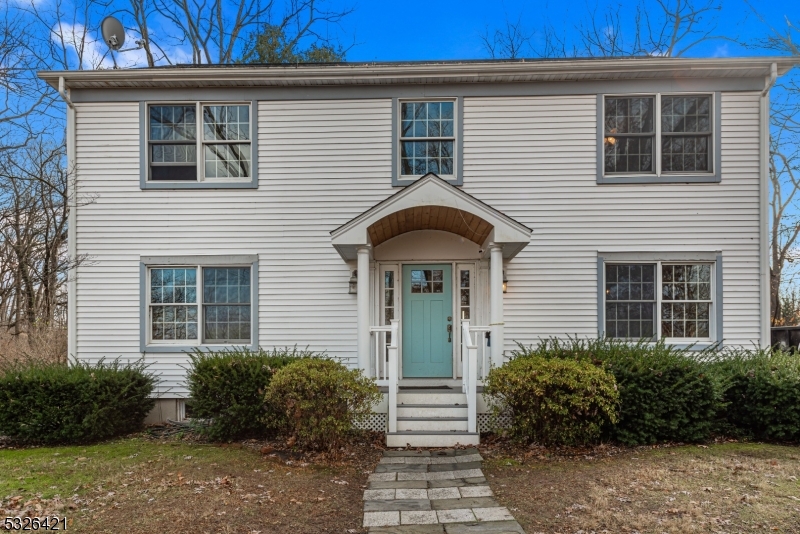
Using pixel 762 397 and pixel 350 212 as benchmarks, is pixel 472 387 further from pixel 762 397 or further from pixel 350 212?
pixel 762 397

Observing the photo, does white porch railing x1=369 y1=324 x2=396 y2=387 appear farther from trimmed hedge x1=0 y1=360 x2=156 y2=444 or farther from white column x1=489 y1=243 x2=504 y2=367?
trimmed hedge x1=0 y1=360 x2=156 y2=444

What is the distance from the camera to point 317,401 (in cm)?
608

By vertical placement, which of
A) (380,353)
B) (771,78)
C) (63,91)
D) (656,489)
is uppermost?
(771,78)

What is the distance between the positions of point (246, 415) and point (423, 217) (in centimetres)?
384

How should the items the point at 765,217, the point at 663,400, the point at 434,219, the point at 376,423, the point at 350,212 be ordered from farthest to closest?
the point at 350,212, the point at 765,217, the point at 434,219, the point at 376,423, the point at 663,400

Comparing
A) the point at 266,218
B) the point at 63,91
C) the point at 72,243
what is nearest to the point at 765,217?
the point at 266,218

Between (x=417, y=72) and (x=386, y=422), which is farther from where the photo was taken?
(x=417, y=72)

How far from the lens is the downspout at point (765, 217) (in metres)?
7.98

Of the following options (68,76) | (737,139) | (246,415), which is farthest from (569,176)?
(68,76)

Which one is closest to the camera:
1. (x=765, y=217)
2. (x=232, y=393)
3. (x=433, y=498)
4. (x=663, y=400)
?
(x=433, y=498)

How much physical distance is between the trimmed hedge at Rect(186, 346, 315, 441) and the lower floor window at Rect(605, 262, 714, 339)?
5.15 m

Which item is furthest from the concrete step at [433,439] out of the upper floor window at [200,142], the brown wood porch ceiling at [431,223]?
the upper floor window at [200,142]

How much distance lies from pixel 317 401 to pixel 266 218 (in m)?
3.60

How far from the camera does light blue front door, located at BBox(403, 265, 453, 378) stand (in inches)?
330
